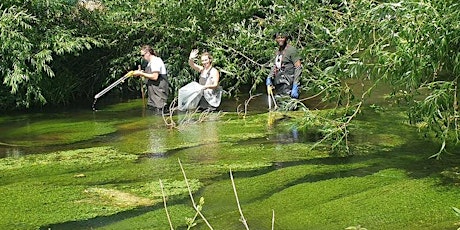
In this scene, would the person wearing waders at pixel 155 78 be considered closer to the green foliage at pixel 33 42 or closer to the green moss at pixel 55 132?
the green moss at pixel 55 132

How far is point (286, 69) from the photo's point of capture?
957 centimetres

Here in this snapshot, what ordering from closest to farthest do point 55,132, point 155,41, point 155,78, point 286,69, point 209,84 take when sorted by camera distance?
point 55,132 → point 286,69 → point 209,84 → point 155,78 → point 155,41

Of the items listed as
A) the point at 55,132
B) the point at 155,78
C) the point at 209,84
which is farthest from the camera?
the point at 155,78

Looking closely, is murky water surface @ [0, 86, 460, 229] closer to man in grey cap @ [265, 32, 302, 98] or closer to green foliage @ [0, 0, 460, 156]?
man in grey cap @ [265, 32, 302, 98]

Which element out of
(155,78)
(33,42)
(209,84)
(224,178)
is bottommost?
(224,178)

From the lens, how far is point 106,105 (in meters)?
12.0

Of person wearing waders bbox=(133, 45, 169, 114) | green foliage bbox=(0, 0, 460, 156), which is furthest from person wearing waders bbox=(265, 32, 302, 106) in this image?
person wearing waders bbox=(133, 45, 169, 114)

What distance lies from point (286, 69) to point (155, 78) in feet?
6.27

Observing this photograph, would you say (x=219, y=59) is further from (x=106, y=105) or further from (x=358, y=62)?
(x=358, y=62)

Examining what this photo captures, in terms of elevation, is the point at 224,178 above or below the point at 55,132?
below

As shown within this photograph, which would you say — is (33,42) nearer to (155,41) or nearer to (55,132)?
(55,132)

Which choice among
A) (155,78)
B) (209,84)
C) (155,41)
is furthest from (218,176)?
(155,41)

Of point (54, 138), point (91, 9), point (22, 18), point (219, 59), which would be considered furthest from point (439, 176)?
point (91, 9)

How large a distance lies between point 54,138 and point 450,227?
18.0ft
